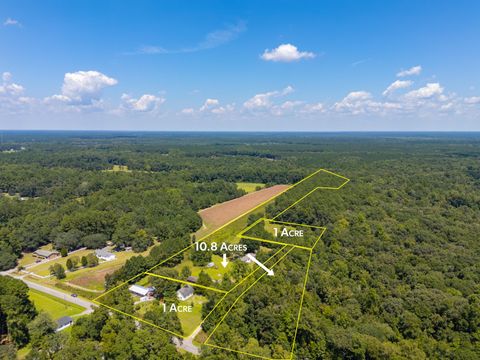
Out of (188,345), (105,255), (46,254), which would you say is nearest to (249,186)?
(105,255)

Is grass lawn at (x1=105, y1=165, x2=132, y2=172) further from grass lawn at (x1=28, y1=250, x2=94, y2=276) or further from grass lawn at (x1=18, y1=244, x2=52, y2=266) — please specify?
grass lawn at (x1=28, y1=250, x2=94, y2=276)

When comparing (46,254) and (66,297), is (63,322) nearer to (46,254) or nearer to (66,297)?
(66,297)

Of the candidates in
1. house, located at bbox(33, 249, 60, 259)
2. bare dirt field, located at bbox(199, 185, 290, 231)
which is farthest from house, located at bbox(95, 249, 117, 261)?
bare dirt field, located at bbox(199, 185, 290, 231)

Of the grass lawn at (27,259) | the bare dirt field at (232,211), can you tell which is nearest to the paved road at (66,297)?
the grass lawn at (27,259)

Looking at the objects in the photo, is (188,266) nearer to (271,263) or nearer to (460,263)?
(271,263)

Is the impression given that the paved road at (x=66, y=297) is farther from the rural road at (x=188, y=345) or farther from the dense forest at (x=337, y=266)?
the rural road at (x=188, y=345)

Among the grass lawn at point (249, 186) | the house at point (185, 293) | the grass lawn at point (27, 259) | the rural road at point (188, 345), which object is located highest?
the grass lawn at point (249, 186)

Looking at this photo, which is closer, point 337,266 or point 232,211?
point 337,266
